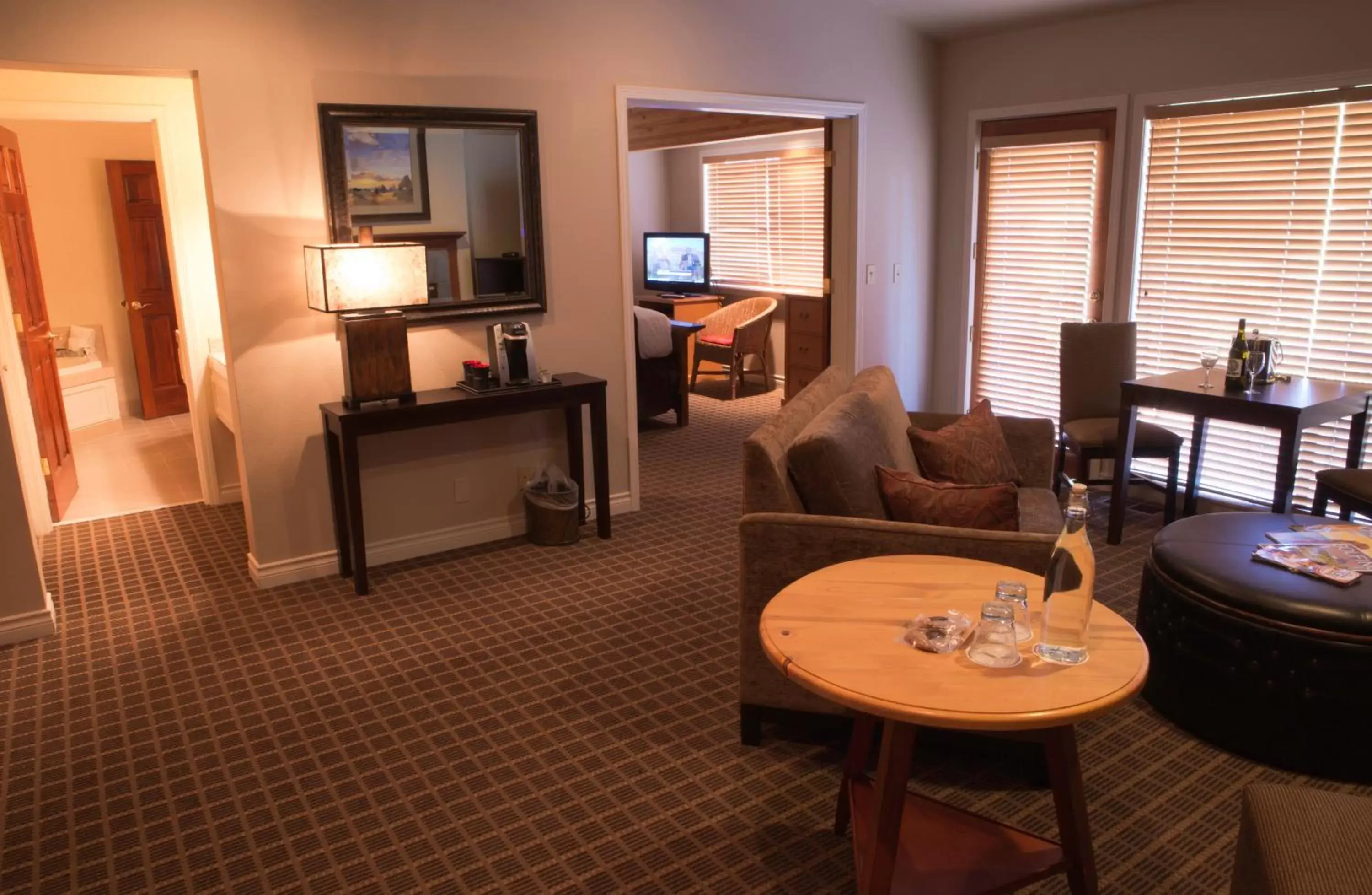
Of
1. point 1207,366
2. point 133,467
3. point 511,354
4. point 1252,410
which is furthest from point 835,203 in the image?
point 133,467

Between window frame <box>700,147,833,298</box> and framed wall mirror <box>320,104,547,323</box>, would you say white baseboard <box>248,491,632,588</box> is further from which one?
window frame <box>700,147,833,298</box>

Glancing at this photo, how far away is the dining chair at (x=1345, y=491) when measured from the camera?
3.50m

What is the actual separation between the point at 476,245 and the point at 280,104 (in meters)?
0.97

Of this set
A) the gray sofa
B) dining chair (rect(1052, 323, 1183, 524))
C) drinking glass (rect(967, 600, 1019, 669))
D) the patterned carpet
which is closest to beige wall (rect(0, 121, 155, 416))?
the patterned carpet

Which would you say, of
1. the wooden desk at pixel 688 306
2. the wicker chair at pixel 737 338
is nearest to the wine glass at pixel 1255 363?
the wicker chair at pixel 737 338

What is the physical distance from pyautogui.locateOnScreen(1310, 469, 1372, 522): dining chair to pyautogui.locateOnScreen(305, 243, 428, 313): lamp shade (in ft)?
12.2

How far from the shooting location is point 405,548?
4.36m

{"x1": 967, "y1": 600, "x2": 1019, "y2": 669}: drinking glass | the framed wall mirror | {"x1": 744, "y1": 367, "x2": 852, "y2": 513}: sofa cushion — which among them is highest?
the framed wall mirror

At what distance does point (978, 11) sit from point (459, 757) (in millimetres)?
4747

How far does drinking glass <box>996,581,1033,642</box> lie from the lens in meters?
1.92

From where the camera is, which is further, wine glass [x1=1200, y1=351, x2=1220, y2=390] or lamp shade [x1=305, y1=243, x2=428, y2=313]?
wine glass [x1=1200, y1=351, x2=1220, y2=390]

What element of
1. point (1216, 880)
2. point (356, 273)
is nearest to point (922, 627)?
point (1216, 880)

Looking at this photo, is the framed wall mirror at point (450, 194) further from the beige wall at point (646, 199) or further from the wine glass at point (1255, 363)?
the beige wall at point (646, 199)

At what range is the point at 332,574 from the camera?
4.20 metres
